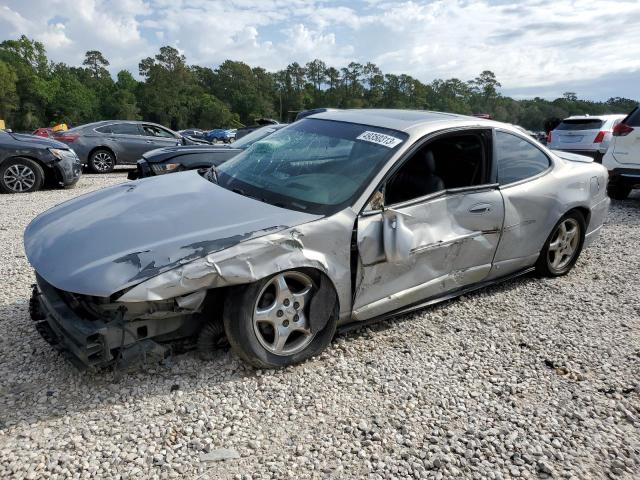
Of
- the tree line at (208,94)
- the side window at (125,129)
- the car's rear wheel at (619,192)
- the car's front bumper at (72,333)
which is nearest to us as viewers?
the car's front bumper at (72,333)

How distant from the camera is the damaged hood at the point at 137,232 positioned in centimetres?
252

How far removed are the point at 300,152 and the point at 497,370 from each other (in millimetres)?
1965

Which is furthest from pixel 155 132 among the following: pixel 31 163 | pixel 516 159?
pixel 516 159

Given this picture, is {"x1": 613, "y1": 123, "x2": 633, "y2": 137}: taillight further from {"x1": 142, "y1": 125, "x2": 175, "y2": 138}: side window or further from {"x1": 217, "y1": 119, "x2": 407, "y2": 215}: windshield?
{"x1": 142, "y1": 125, "x2": 175, "y2": 138}: side window

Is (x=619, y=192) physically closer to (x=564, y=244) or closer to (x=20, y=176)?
(x=564, y=244)

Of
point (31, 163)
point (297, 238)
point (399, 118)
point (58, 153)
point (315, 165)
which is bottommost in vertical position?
point (31, 163)

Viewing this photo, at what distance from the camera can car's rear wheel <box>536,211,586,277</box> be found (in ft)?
15.0

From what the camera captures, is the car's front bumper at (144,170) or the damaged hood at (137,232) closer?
the damaged hood at (137,232)

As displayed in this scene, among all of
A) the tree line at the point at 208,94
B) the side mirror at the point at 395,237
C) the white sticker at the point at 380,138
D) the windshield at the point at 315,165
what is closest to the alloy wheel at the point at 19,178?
the windshield at the point at 315,165

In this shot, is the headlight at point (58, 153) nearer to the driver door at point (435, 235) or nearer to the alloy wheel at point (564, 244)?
the driver door at point (435, 235)

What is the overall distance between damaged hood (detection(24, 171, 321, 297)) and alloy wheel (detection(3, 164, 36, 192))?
6.63 metres

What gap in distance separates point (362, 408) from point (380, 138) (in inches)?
70.1

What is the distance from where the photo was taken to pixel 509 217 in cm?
398

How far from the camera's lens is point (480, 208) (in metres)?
3.76
